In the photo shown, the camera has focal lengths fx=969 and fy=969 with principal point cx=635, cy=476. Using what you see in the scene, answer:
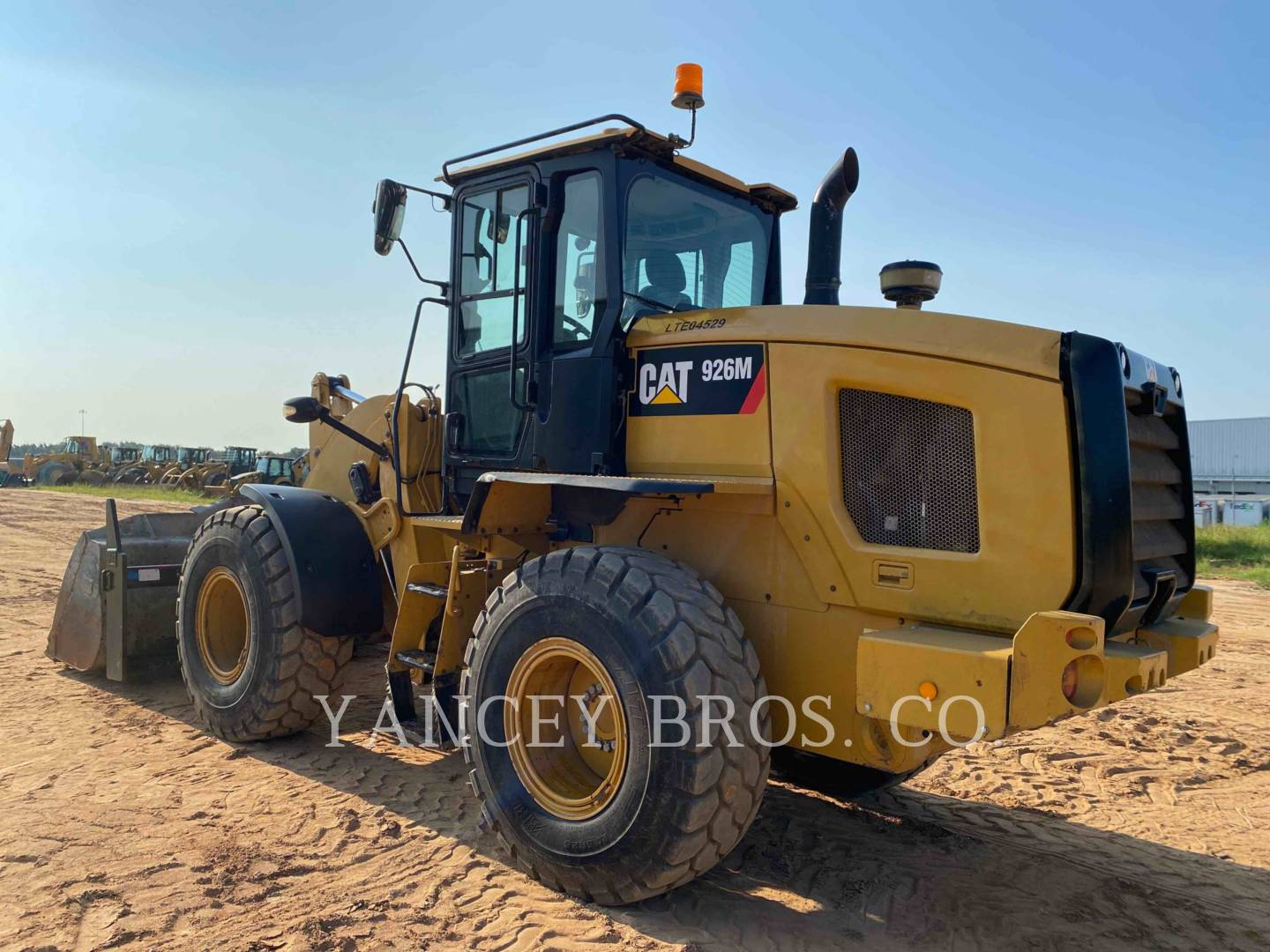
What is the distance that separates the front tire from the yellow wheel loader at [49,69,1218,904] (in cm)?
1

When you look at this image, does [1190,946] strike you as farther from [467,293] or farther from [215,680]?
[215,680]

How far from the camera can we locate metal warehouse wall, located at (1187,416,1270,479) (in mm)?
42469

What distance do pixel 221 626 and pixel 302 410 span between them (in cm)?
153

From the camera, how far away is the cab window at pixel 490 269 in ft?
15.9

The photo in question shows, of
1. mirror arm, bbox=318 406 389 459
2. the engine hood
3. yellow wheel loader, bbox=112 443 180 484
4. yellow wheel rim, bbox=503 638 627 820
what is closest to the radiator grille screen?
the engine hood

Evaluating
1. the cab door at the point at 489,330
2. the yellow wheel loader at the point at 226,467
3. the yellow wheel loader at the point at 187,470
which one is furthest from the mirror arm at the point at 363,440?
the yellow wheel loader at the point at 187,470

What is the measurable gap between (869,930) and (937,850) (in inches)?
37.0

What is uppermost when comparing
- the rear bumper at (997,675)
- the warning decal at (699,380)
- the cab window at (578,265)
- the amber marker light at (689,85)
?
the amber marker light at (689,85)

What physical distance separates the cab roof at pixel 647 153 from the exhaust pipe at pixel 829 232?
607mm

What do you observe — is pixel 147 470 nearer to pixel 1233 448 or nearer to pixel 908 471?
pixel 908 471

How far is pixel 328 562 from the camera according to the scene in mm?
5301

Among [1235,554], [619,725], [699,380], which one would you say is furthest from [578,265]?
[1235,554]

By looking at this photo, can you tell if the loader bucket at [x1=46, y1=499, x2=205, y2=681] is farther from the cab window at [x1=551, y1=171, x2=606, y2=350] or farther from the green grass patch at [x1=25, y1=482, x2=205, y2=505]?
the green grass patch at [x1=25, y1=482, x2=205, y2=505]

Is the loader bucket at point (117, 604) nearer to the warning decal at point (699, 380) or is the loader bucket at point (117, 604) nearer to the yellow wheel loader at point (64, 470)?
the warning decal at point (699, 380)
